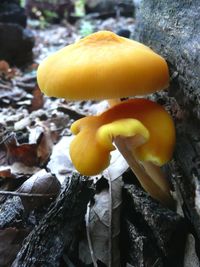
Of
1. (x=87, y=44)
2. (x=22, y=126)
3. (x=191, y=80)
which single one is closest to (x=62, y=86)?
(x=87, y=44)

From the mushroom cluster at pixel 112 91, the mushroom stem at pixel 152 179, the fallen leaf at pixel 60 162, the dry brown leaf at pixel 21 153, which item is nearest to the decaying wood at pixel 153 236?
the mushroom stem at pixel 152 179

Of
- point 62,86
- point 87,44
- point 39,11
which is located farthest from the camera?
point 39,11

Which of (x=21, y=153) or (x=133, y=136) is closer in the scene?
(x=133, y=136)

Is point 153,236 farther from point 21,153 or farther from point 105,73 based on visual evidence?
point 21,153

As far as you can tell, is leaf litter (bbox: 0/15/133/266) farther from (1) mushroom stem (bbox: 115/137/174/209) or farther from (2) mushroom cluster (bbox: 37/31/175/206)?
(2) mushroom cluster (bbox: 37/31/175/206)

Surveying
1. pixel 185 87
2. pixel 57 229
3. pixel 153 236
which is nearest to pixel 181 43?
pixel 185 87

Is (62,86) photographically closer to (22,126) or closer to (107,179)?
(107,179)

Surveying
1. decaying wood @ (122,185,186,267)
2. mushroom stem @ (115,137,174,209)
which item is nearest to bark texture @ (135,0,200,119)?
mushroom stem @ (115,137,174,209)
